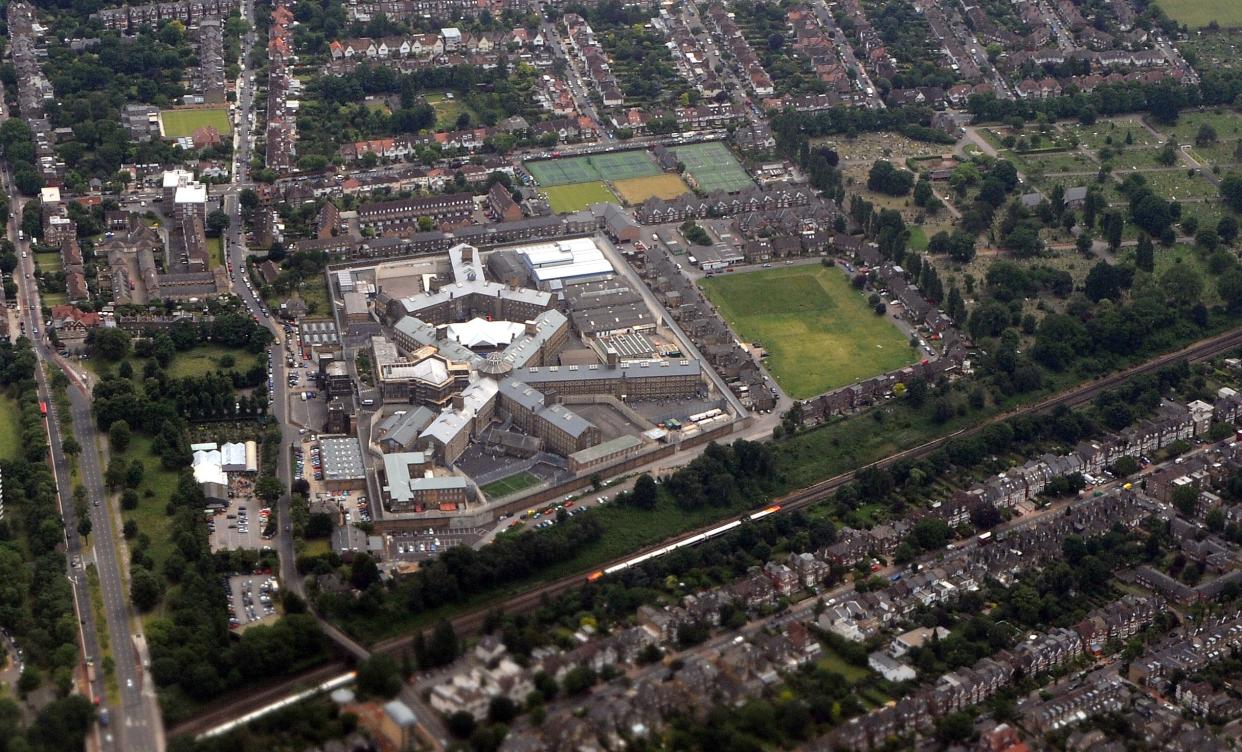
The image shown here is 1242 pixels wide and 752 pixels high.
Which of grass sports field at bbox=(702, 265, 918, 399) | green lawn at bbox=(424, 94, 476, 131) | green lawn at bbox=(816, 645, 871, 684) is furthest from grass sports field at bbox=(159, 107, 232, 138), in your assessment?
green lawn at bbox=(816, 645, 871, 684)

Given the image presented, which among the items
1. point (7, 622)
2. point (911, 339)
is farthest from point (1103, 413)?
point (7, 622)

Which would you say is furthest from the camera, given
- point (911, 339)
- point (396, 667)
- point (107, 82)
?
point (107, 82)

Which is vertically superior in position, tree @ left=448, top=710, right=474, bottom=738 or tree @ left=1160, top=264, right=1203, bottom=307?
tree @ left=448, top=710, right=474, bottom=738

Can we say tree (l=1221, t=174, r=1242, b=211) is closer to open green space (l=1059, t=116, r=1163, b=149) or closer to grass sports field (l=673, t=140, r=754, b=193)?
open green space (l=1059, t=116, r=1163, b=149)

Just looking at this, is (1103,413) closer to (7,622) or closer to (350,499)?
(350,499)

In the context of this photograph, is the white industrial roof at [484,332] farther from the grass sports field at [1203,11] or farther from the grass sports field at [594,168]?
the grass sports field at [1203,11]

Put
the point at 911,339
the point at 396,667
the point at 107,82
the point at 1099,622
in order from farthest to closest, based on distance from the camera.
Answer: the point at 107,82 < the point at 911,339 < the point at 1099,622 < the point at 396,667
